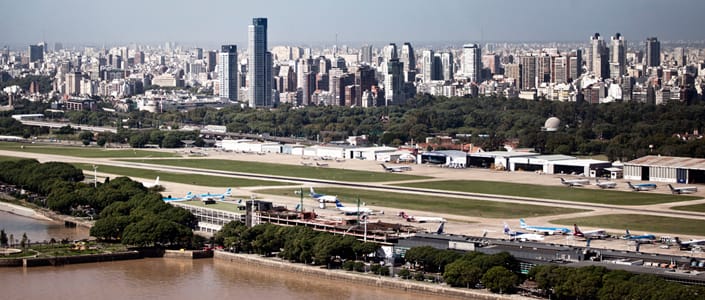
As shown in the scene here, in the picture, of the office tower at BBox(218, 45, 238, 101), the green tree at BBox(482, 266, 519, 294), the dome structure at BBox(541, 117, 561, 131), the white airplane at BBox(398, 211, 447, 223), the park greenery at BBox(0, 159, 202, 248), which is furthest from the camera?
the office tower at BBox(218, 45, 238, 101)

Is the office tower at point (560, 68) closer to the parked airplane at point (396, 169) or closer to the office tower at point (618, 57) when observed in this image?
the office tower at point (618, 57)

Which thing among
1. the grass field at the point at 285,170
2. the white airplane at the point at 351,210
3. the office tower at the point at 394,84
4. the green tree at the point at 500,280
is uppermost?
the office tower at the point at 394,84

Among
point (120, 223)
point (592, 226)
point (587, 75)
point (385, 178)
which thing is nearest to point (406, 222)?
point (592, 226)

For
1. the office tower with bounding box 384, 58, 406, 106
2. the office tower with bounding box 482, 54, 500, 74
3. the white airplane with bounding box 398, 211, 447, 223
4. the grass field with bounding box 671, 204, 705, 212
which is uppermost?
the office tower with bounding box 482, 54, 500, 74

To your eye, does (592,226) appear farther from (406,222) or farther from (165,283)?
(165,283)

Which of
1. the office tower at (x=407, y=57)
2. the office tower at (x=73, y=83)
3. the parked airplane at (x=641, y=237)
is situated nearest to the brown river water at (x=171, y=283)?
the parked airplane at (x=641, y=237)

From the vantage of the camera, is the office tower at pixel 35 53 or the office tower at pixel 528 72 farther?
the office tower at pixel 35 53

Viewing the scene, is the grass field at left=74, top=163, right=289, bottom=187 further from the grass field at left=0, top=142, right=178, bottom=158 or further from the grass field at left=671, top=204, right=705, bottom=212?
the grass field at left=671, top=204, right=705, bottom=212

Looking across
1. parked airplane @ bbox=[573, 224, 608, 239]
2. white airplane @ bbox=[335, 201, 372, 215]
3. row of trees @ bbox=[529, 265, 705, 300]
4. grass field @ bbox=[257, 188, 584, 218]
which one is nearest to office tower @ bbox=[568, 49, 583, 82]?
grass field @ bbox=[257, 188, 584, 218]
